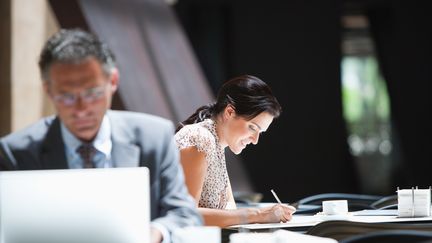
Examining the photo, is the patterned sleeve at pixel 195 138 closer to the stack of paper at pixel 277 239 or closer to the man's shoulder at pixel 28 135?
the man's shoulder at pixel 28 135

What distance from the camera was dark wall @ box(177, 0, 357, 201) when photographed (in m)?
10.4

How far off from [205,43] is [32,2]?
12.5 ft

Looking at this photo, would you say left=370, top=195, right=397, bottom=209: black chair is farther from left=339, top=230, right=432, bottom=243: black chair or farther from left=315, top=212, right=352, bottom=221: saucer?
left=339, top=230, right=432, bottom=243: black chair

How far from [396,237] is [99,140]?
0.94 meters

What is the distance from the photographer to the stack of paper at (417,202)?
404 centimetres

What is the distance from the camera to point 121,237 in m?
2.38

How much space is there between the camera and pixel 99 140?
2789mm

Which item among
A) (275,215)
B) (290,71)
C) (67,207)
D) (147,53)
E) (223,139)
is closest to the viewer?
(67,207)

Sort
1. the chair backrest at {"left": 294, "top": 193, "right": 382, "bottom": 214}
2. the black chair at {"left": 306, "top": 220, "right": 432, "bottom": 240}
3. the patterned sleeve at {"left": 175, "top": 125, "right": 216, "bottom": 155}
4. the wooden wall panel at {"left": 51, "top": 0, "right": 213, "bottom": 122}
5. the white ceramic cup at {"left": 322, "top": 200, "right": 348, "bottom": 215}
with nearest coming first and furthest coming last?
the black chair at {"left": 306, "top": 220, "right": 432, "bottom": 240}
the patterned sleeve at {"left": 175, "top": 125, "right": 216, "bottom": 155}
the white ceramic cup at {"left": 322, "top": 200, "right": 348, "bottom": 215}
the chair backrest at {"left": 294, "top": 193, "right": 382, "bottom": 214}
the wooden wall panel at {"left": 51, "top": 0, "right": 213, "bottom": 122}

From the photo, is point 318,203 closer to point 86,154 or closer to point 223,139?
point 223,139

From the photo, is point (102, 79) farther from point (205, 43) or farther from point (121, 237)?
point (205, 43)

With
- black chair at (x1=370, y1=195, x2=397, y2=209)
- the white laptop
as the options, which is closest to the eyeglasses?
the white laptop

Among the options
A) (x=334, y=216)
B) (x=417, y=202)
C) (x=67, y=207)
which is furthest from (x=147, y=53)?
(x=67, y=207)

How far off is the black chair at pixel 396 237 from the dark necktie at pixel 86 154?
2.64 feet
